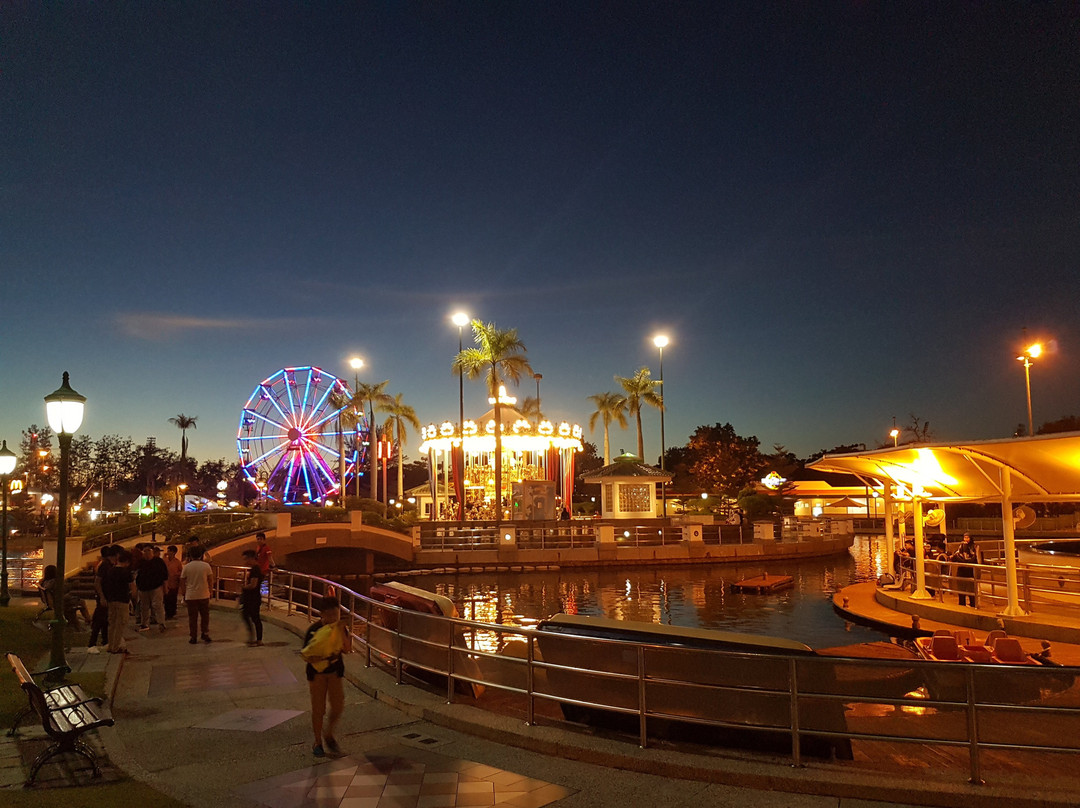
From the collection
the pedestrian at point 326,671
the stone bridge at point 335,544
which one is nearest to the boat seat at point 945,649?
the pedestrian at point 326,671

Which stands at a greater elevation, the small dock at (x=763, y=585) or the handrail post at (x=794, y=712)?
the handrail post at (x=794, y=712)

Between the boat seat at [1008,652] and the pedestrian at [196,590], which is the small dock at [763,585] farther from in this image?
the pedestrian at [196,590]

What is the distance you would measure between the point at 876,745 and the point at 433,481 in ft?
138

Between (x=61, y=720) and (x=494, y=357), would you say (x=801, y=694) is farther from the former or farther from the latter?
(x=494, y=357)

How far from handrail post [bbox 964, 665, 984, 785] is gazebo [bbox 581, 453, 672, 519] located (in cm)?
4087

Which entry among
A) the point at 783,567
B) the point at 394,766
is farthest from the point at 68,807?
the point at 783,567

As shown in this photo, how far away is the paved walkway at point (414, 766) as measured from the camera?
5863 mm

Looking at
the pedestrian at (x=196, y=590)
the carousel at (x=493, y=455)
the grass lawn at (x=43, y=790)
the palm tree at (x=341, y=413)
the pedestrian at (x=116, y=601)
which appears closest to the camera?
the grass lawn at (x=43, y=790)

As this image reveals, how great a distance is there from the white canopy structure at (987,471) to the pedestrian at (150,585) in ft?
47.6

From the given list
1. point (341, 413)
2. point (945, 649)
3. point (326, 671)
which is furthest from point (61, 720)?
point (341, 413)

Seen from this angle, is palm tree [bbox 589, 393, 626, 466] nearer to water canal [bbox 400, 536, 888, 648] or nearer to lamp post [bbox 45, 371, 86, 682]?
water canal [bbox 400, 536, 888, 648]

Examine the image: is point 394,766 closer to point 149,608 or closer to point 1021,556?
point 149,608

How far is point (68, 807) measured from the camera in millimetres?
5633

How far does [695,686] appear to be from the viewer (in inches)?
263
